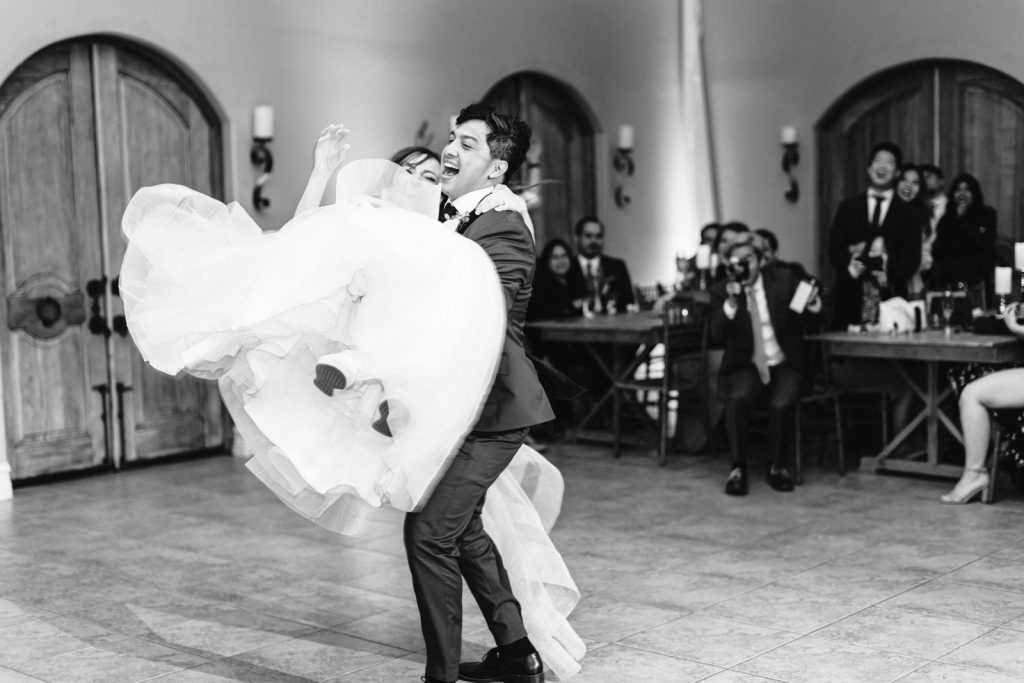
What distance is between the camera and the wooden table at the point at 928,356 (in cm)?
571

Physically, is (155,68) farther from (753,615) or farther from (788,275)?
(753,615)

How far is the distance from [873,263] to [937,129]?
2.84 metres

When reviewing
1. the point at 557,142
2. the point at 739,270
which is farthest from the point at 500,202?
the point at 557,142

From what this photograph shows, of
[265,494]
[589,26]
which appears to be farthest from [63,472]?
[589,26]

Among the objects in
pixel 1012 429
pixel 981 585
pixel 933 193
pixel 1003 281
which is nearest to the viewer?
pixel 981 585

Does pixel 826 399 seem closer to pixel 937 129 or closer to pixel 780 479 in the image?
pixel 780 479

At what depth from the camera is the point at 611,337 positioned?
7055mm

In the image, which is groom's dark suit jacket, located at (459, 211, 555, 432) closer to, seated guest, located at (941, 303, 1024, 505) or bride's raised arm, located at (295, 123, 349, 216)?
bride's raised arm, located at (295, 123, 349, 216)

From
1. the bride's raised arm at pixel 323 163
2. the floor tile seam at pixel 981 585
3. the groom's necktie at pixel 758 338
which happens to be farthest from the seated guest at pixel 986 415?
the bride's raised arm at pixel 323 163

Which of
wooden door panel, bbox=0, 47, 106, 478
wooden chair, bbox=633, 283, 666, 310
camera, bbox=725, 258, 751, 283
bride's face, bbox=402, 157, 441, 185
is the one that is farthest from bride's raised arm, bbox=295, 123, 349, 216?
wooden chair, bbox=633, 283, 666, 310

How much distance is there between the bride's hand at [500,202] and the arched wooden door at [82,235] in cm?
395

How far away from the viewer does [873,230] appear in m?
7.39

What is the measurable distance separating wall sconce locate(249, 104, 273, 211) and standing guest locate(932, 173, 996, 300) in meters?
3.92

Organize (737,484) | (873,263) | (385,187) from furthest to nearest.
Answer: (873,263) < (737,484) < (385,187)
